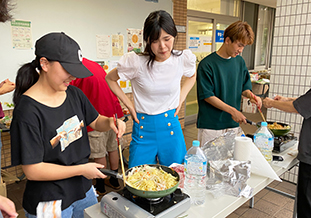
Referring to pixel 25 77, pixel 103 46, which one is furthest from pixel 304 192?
pixel 103 46

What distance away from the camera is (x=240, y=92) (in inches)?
89.5

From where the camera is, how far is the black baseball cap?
1.09 metres

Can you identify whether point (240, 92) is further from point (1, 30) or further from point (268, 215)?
point (1, 30)

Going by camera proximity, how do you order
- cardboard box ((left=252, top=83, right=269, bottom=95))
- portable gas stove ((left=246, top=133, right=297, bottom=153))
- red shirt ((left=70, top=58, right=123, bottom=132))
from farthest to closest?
cardboard box ((left=252, top=83, right=269, bottom=95)) < red shirt ((left=70, top=58, right=123, bottom=132)) < portable gas stove ((left=246, top=133, right=297, bottom=153))

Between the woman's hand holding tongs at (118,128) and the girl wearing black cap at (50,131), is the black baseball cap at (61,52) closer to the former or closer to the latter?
the girl wearing black cap at (50,131)

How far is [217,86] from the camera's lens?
2131 mm

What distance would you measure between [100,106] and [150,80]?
4.15 ft

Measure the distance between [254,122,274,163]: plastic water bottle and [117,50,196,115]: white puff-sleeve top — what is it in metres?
0.66

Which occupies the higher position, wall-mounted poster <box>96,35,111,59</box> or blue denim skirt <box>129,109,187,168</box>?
wall-mounted poster <box>96,35,111,59</box>

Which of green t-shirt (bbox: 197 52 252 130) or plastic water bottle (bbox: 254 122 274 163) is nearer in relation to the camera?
plastic water bottle (bbox: 254 122 274 163)

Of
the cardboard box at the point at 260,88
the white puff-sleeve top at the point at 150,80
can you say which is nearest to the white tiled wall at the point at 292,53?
the white puff-sleeve top at the point at 150,80

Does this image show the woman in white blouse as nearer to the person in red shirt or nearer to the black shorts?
the black shorts

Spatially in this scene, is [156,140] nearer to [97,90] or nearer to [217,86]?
[217,86]

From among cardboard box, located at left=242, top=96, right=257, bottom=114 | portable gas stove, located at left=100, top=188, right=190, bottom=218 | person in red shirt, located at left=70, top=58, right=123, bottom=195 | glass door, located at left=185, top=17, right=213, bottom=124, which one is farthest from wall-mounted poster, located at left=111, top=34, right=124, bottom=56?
cardboard box, located at left=242, top=96, right=257, bottom=114
